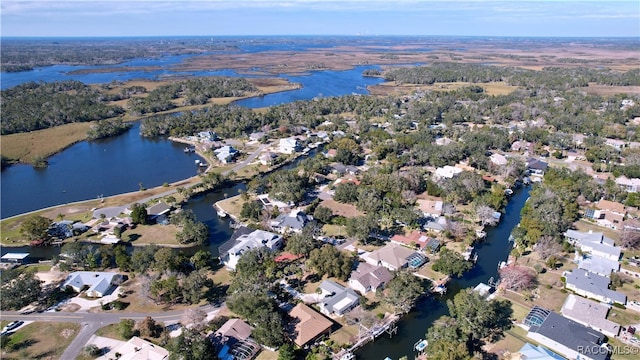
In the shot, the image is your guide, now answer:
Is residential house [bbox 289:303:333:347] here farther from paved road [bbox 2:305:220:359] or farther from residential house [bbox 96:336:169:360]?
residential house [bbox 96:336:169:360]

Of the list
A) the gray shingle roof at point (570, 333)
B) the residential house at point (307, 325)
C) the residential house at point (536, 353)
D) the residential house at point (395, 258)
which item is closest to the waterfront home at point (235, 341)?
the residential house at point (307, 325)

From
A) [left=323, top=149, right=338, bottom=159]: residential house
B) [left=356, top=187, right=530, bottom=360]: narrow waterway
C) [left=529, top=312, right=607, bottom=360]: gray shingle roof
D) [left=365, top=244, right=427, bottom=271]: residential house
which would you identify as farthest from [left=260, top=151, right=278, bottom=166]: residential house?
[left=529, top=312, right=607, bottom=360]: gray shingle roof

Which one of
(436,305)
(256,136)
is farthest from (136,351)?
(256,136)

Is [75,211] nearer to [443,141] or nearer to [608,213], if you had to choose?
[443,141]

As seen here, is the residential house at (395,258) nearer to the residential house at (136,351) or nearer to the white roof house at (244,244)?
the white roof house at (244,244)

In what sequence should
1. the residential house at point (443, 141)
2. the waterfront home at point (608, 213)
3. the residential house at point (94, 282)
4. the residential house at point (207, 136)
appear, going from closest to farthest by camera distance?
the residential house at point (94, 282) < the waterfront home at point (608, 213) < the residential house at point (443, 141) < the residential house at point (207, 136)

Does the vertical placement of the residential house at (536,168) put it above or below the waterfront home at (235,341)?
above

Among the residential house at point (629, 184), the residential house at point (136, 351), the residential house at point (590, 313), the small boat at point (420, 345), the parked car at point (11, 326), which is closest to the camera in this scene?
the residential house at point (136, 351)
